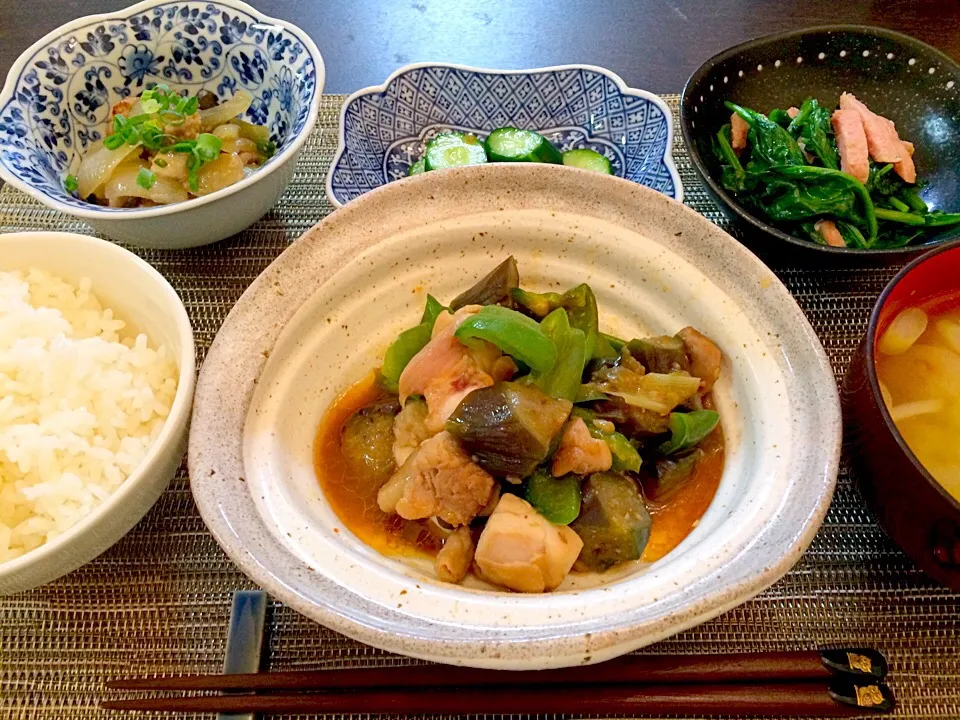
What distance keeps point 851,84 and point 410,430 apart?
2263 mm

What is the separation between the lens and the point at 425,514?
157 centimetres

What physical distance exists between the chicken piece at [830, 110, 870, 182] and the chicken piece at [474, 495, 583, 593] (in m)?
1.77

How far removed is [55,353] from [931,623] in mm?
2322

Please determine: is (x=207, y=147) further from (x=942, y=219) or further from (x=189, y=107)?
(x=942, y=219)

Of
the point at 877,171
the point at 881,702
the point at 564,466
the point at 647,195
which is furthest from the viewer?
the point at 877,171

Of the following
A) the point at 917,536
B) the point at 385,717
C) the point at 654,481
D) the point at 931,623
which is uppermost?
the point at 917,536

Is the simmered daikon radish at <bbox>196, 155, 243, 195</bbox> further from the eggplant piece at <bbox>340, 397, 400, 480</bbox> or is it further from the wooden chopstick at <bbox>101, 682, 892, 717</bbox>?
the wooden chopstick at <bbox>101, 682, 892, 717</bbox>

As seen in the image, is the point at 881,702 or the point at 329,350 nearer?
the point at 881,702

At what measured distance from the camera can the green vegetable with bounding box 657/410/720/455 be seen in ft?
5.44

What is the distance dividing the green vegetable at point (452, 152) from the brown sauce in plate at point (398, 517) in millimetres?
1190

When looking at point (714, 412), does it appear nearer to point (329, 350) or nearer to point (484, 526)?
point (484, 526)

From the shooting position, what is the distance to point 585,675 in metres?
1.46

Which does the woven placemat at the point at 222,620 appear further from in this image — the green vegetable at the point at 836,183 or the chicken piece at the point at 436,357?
the green vegetable at the point at 836,183

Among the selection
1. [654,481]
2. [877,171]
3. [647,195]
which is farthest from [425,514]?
[877,171]
